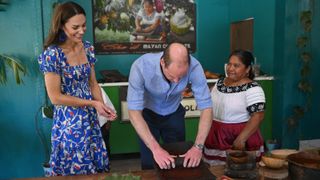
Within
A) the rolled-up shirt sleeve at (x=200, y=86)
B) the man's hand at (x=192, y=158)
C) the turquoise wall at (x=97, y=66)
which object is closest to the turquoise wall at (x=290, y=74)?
the turquoise wall at (x=97, y=66)

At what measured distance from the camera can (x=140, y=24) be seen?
5.18 meters

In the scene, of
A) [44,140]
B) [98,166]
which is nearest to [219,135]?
[98,166]

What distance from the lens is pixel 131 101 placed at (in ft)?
6.31

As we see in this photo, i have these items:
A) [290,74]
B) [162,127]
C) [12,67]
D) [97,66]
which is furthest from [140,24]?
[162,127]

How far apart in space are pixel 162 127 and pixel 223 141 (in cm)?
41

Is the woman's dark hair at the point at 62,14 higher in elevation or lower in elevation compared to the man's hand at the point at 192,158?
higher

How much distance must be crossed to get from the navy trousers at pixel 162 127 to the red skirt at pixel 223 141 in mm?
221

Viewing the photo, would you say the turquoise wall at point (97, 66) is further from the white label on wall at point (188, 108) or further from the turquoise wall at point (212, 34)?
the white label on wall at point (188, 108)

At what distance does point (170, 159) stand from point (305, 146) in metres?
3.04

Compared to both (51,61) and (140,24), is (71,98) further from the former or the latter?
(140,24)

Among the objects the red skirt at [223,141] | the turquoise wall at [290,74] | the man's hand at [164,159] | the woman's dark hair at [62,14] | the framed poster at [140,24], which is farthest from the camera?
the framed poster at [140,24]

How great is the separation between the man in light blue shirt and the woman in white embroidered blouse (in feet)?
0.79

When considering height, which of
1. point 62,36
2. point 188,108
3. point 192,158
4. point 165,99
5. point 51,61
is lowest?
point 188,108

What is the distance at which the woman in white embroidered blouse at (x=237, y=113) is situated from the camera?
220 centimetres
